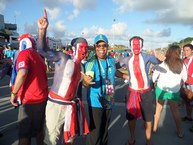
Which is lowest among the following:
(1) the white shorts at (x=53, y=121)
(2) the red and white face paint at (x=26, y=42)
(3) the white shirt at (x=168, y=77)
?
(1) the white shorts at (x=53, y=121)

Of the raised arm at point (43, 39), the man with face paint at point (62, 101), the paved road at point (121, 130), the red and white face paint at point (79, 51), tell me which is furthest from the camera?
the paved road at point (121, 130)

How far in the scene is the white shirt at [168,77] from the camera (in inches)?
199

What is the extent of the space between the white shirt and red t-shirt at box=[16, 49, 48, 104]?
247 centimetres

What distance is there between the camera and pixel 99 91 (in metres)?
3.72

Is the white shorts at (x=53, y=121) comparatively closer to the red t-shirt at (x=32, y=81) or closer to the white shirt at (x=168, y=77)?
the red t-shirt at (x=32, y=81)

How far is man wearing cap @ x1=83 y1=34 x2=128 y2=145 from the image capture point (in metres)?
3.70

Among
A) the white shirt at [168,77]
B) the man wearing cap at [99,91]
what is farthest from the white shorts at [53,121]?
the white shirt at [168,77]

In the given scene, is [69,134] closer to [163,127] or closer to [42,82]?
[42,82]

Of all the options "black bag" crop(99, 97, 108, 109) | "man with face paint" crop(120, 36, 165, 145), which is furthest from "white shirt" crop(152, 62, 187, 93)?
"black bag" crop(99, 97, 108, 109)

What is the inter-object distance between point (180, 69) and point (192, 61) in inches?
44.0

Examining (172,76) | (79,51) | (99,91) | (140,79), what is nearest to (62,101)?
(99,91)

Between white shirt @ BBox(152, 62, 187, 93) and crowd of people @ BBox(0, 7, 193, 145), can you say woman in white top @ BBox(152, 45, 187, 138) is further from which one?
crowd of people @ BBox(0, 7, 193, 145)

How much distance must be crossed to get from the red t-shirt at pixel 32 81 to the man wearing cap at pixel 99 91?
653 mm

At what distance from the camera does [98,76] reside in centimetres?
373
